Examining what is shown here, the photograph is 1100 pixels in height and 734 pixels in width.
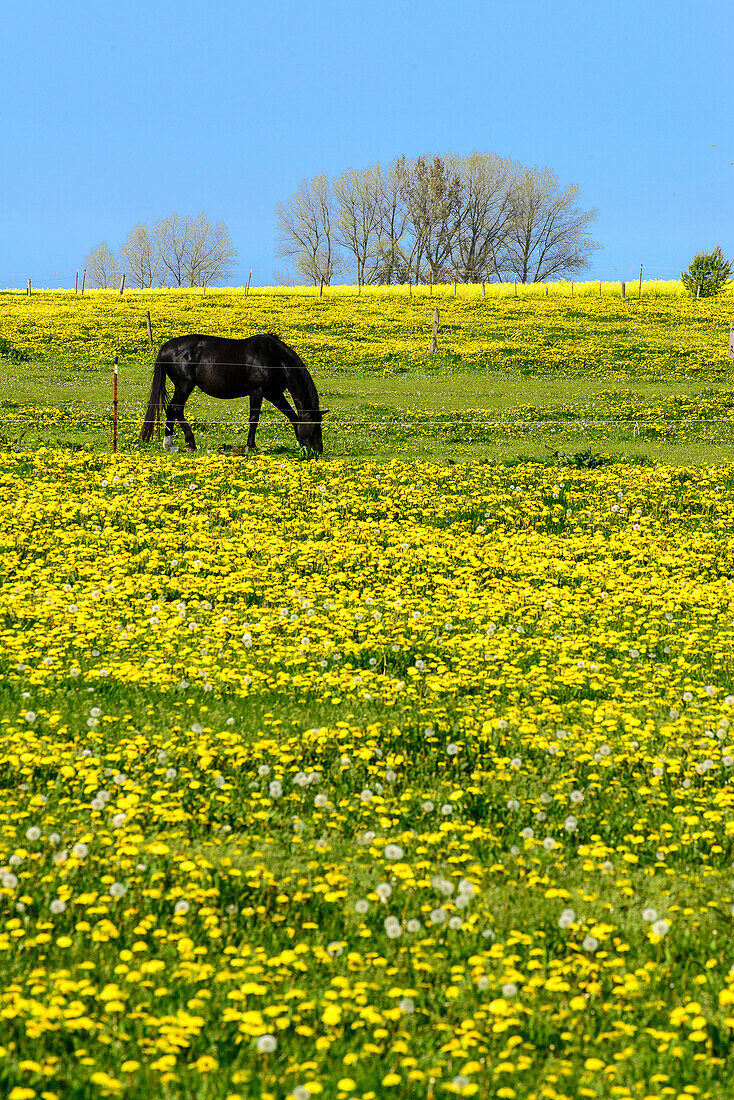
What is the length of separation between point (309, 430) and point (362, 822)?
50.4 feet

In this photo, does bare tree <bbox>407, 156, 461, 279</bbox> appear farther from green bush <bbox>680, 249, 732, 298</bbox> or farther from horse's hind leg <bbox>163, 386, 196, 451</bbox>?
horse's hind leg <bbox>163, 386, 196, 451</bbox>

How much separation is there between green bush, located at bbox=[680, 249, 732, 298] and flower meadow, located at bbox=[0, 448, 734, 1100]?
64809 mm

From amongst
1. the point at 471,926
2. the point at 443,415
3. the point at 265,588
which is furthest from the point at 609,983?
the point at 443,415

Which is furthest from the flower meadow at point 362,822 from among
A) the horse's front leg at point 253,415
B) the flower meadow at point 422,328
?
the flower meadow at point 422,328

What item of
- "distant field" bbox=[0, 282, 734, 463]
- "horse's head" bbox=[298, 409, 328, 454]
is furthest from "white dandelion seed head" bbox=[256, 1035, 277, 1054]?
"distant field" bbox=[0, 282, 734, 463]

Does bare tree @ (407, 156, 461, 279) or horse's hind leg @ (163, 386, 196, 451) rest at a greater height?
bare tree @ (407, 156, 461, 279)

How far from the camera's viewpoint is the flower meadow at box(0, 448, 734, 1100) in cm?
425

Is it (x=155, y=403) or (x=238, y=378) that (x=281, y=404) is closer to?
(x=238, y=378)

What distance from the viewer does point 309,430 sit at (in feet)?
68.9

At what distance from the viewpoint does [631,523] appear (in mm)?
15281

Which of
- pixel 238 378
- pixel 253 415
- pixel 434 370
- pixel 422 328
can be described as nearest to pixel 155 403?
pixel 238 378

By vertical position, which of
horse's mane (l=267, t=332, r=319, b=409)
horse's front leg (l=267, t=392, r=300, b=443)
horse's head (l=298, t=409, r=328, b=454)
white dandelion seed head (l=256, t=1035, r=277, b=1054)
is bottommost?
white dandelion seed head (l=256, t=1035, r=277, b=1054)

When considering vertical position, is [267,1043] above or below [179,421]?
below

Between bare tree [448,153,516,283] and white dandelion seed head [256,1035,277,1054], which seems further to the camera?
bare tree [448,153,516,283]
